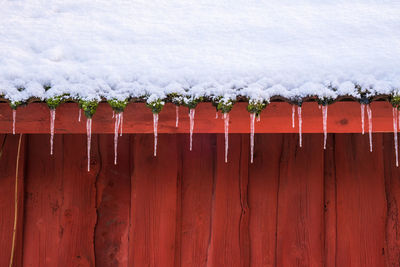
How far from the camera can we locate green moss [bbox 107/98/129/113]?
165 centimetres

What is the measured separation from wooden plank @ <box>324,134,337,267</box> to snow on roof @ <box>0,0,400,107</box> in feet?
2.40

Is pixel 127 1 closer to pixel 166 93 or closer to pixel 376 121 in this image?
pixel 166 93

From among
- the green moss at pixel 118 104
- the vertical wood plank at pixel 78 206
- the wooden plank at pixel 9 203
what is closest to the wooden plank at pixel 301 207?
the green moss at pixel 118 104

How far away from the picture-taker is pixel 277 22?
2436 millimetres

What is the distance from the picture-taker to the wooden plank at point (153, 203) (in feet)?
7.54

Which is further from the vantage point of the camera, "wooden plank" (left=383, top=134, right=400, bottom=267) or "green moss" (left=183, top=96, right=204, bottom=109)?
"wooden plank" (left=383, top=134, right=400, bottom=267)

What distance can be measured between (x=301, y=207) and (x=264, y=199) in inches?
10.7

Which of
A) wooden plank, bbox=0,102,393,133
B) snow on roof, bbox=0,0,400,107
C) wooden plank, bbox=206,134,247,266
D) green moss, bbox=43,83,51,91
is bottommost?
wooden plank, bbox=206,134,247,266

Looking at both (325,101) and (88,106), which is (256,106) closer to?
(325,101)

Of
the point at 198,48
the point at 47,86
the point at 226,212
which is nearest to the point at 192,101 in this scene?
the point at 198,48

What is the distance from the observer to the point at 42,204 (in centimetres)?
232

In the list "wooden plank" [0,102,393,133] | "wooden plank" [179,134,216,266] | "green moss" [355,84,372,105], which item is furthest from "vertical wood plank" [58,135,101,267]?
"green moss" [355,84,372,105]

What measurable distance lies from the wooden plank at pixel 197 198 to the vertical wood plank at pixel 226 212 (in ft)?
0.13

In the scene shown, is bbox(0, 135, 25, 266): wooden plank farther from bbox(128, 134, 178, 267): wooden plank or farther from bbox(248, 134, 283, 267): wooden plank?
bbox(248, 134, 283, 267): wooden plank
